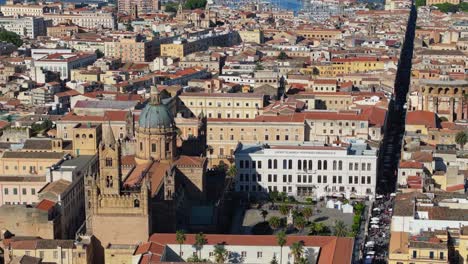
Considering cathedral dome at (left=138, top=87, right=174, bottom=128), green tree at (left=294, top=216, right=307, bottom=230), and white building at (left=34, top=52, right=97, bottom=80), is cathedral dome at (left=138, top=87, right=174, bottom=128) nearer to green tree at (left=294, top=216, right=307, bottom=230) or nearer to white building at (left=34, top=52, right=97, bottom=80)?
green tree at (left=294, top=216, right=307, bottom=230)

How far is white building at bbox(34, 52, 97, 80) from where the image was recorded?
133 metres

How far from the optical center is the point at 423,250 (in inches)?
1967

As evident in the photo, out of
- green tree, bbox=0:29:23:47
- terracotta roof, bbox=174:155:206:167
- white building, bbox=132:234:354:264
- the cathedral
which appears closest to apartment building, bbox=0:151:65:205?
the cathedral

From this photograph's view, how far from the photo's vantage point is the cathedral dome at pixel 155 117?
2645 inches

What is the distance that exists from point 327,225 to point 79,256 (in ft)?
74.6

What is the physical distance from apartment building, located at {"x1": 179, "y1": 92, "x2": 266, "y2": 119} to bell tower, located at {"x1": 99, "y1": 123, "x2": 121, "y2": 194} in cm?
4561

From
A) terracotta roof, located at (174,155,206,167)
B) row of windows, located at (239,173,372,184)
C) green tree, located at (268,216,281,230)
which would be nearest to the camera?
terracotta roof, located at (174,155,206,167)

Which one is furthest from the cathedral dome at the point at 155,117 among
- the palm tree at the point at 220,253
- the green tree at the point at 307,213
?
the palm tree at the point at 220,253

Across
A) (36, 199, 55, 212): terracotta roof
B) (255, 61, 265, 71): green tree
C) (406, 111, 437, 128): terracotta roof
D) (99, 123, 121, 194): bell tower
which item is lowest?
(36, 199, 55, 212): terracotta roof

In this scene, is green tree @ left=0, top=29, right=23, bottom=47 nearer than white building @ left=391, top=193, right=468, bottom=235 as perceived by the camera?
No

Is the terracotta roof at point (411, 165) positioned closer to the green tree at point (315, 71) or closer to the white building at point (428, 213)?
the white building at point (428, 213)

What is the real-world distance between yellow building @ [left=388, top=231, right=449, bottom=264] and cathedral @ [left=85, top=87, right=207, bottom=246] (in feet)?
50.5

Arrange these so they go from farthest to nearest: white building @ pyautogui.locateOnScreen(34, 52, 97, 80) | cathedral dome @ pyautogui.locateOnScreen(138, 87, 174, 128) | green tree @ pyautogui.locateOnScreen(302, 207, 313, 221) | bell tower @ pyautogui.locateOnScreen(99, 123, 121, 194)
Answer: white building @ pyautogui.locateOnScreen(34, 52, 97, 80) < green tree @ pyautogui.locateOnScreen(302, 207, 313, 221) < cathedral dome @ pyautogui.locateOnScreen(138, 87, 174, 128) < bell tower @ pyautogui.locateOnScreen(99, 123, 121, 194)

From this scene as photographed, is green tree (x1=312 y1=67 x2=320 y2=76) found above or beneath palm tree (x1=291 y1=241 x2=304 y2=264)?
above
